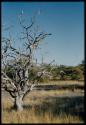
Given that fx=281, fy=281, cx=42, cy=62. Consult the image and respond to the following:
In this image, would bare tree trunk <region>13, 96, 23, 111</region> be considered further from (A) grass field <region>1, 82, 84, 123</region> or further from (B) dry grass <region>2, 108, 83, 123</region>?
(B) dry grass <region>2, 108, 83, 123</region>

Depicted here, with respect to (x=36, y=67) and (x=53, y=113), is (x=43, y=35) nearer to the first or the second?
(x=36, y=67)

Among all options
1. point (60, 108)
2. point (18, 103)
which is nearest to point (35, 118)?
point (18, 103)

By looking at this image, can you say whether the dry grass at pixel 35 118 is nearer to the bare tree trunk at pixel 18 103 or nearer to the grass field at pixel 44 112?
the grass field at pixel 44 112

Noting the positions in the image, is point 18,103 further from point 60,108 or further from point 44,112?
point 60,108

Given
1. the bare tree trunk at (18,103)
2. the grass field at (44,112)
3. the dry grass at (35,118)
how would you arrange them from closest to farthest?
the dry grass at (35,118)
the grass field at (44,112)
the bare tree trunk at (18,103)

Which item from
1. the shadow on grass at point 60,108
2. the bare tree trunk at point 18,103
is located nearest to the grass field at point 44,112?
the shadow on grass at point 60,108

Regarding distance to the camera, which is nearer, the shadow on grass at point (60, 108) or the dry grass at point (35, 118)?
the dry grass at point (35, 118)

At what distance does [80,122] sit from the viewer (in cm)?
677

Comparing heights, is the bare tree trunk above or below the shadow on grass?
above

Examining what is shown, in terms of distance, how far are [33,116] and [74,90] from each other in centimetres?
493

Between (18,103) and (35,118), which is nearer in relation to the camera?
(35,118)

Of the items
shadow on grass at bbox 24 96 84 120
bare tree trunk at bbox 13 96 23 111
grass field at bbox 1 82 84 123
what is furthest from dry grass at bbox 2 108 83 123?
bare tree trunk at bbox 13 96 23 111

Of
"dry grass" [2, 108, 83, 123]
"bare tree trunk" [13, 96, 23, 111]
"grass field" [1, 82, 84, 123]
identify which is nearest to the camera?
"dry grass" [2, 108, 83, 123]

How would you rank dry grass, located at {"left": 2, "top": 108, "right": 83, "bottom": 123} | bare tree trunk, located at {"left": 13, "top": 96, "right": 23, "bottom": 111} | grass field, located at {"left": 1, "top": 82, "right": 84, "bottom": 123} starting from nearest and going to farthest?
dry grass, located at {"left": 2, "top": 108, "right": 83, "bottom": 123} → grass field, located at {"left": 1, "top": 82, "right": 84, "bottom": 123} → bare tree trunk, located at {"left": 13, "top": 96, "right": 23, "bottom": 111}
